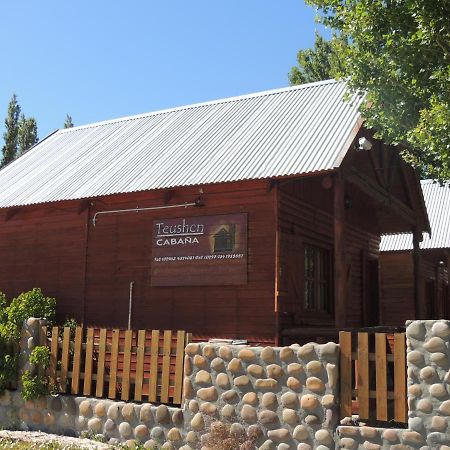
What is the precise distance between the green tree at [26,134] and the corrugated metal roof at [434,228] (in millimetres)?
23646

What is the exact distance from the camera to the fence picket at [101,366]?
8828 millimetres

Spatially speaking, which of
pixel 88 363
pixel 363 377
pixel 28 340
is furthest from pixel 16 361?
pixel 363 377

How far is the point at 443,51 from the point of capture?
32.9ft

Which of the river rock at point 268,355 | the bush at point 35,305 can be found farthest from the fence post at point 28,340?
the river rock at point 268,355

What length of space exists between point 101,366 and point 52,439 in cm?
122

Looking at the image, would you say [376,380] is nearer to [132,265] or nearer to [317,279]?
[317,279]

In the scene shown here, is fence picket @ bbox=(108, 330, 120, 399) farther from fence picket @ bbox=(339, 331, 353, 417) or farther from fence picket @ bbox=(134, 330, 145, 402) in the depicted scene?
fence picket @ bbox=(339, 331, 353, 417)

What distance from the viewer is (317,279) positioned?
13508 millimetres

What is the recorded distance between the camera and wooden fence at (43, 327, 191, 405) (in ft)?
27.5

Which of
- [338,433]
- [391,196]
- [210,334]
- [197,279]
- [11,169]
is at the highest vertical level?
[11,169]

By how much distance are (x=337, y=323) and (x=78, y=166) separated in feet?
26.9

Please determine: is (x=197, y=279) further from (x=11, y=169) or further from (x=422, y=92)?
(x=11, y=169)

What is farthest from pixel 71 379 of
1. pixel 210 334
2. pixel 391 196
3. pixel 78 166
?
pixel 391 196

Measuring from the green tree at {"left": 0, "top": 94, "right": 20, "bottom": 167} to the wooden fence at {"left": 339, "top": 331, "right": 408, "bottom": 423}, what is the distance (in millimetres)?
30824
